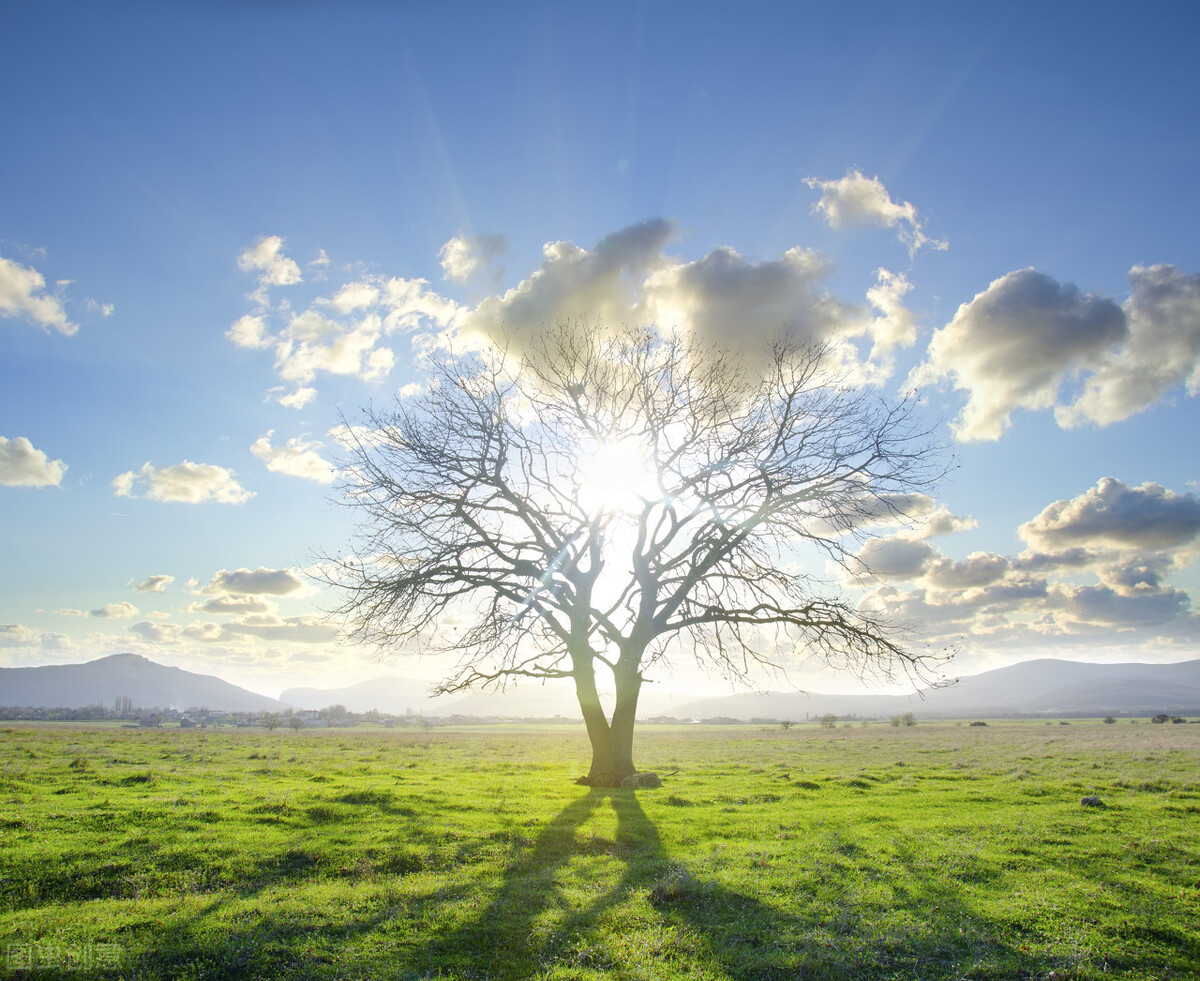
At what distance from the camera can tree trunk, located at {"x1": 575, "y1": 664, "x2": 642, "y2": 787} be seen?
69.6 ft

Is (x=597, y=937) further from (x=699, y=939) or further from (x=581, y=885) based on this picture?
(x=581, y=885)

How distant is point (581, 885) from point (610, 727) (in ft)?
36.3

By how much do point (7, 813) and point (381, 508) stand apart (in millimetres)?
11148

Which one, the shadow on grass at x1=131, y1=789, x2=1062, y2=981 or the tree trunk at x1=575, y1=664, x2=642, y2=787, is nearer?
the shadow on grass at x1=131, y1=789, x2=1062, y2=981

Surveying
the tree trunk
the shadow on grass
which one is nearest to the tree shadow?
the shadow on grass

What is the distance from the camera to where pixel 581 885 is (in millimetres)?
10531

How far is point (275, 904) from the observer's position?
30.1ft

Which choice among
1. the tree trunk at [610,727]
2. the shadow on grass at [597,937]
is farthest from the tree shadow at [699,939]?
the tree trunk at [610,727]

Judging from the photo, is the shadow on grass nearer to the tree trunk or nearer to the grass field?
the grass field

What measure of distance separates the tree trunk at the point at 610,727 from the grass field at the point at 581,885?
5.51 ft

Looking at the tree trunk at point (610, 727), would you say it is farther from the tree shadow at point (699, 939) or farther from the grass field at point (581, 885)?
the tree shadow at point (699, 939)

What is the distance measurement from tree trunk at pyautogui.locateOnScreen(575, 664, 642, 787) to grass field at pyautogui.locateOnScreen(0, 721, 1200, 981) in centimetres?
168

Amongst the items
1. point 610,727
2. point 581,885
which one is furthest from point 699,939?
Result: point 610,727

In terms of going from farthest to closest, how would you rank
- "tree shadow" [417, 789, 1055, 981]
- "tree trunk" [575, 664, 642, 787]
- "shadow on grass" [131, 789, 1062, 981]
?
"tree trunk" [575, 664, 642, 787] < "tree shadow" [417, 789, 1055, 981] < "shadow on grass" [131, 789, 1062, 981]
